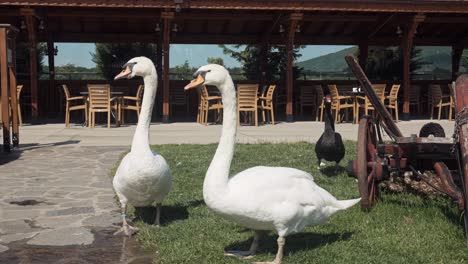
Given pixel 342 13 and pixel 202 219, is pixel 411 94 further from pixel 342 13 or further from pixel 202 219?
pixel 202 219

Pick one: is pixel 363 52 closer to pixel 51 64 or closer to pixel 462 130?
pixel 51 64

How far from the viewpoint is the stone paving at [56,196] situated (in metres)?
4.30

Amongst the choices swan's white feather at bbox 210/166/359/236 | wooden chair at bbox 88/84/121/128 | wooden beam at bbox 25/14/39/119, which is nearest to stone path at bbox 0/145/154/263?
swan's white feather at bbox 210/166/359/236

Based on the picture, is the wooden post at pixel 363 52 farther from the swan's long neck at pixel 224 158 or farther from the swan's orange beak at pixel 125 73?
the swan's long neck at pixel 224 158

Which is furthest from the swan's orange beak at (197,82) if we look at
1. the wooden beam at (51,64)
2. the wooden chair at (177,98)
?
the wooden beam at (51,64)

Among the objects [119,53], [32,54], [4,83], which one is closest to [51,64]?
[32,54]

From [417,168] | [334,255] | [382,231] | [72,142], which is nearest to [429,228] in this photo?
[382,231]

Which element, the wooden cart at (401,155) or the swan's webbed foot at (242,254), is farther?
the wooden cart at (401,155)

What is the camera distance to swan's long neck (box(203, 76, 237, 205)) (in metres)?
3.29

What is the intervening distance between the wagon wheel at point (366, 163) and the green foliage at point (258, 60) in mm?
18289

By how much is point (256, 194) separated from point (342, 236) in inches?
41.5

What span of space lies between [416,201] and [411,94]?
1335cm

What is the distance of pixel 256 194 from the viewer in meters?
3.28

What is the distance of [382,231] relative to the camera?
4047 mm
